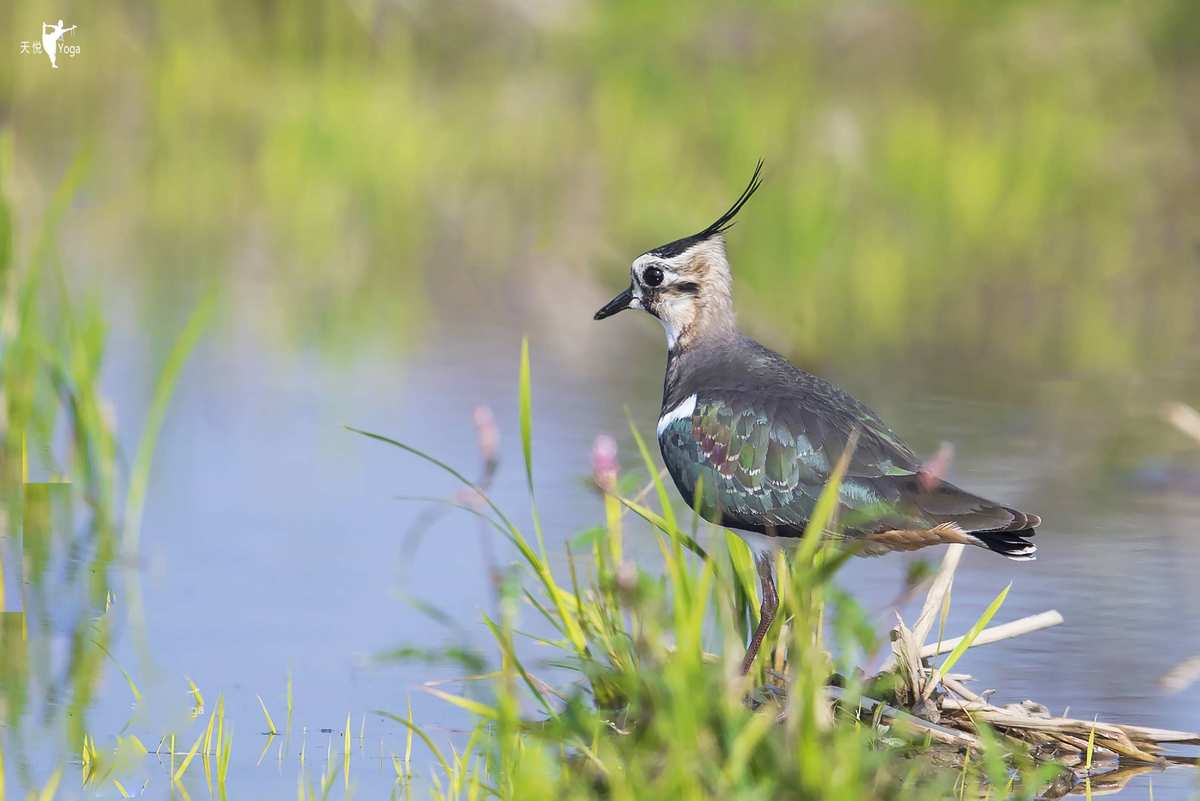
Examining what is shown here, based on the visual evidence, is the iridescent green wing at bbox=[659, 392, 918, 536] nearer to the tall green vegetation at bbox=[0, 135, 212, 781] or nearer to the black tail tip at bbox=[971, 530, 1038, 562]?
the black tail tip at bbox=[971, 530, 1038, 562]

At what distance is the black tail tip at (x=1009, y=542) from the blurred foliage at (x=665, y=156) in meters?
4.24

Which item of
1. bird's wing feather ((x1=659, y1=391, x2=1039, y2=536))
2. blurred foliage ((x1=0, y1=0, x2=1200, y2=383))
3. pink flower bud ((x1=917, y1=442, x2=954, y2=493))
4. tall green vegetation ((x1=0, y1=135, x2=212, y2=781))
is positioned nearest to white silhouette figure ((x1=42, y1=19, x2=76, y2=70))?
blurred foliage ((x1=0, y1=0, x2=1200, y2=383))

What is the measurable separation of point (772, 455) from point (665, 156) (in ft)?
24.2

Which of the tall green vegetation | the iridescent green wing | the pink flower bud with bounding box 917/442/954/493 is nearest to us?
the pink flower bud with bounding box 917/442/954/493

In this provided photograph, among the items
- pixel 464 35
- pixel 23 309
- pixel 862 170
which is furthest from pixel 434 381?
pixel 464 35

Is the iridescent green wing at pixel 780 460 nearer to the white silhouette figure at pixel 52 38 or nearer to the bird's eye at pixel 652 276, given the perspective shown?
the bird's eye at pixel 652 276

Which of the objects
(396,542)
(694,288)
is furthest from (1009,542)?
(396,542)

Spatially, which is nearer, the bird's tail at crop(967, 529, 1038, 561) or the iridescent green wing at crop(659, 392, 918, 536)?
the bird's tail at crop(967, 529, 1038, 561)

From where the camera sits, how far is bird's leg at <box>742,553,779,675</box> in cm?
439

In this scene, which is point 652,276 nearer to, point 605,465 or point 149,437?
point 605,465

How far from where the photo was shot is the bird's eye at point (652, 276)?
5.05 meters

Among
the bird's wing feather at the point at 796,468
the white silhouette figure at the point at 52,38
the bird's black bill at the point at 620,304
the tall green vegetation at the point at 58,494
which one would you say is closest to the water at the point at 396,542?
the tall green vegetation at the point at 58,494

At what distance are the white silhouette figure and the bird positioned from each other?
10.1 metres

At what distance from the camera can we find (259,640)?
16.1 ft
